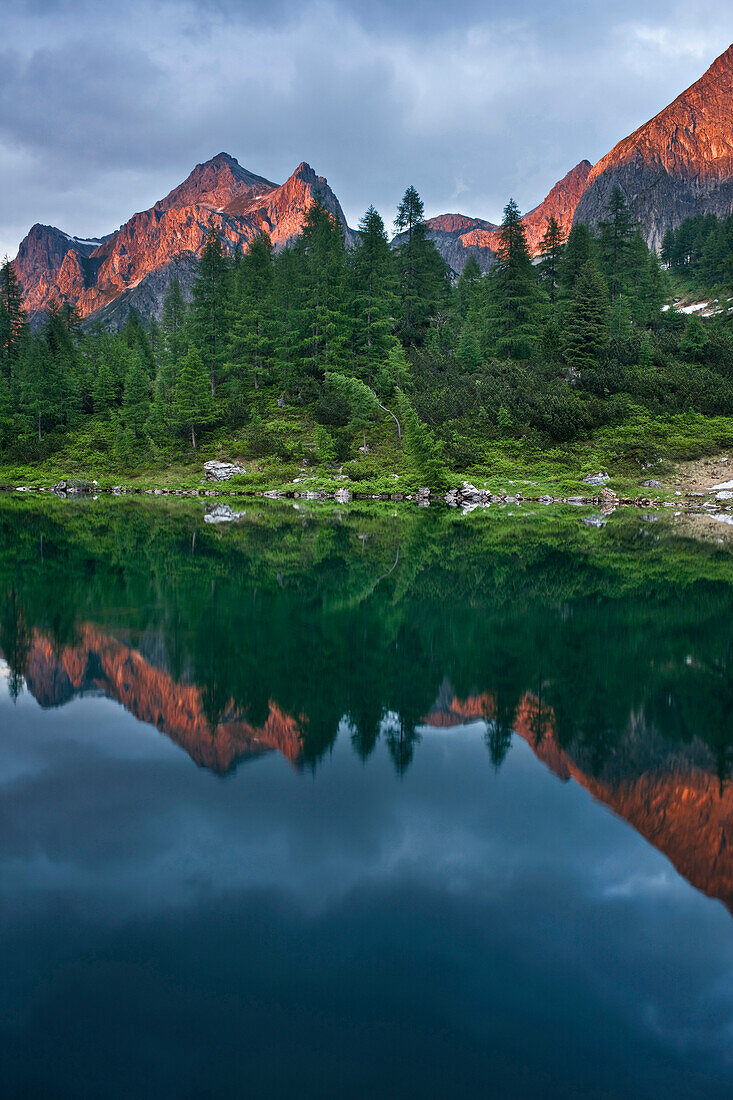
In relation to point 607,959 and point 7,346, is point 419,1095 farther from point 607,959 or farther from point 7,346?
point 7,346

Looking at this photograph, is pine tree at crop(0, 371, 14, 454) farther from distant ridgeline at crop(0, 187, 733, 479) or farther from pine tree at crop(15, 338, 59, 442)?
pine tree at crop(15, 338, 59, 442)

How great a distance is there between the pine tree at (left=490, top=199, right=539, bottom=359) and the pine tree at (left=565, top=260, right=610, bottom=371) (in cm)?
529

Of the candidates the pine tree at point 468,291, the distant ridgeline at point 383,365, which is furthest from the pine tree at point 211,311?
the pine tree at point 468,291

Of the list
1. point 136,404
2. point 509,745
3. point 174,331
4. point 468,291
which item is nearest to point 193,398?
point 136,404

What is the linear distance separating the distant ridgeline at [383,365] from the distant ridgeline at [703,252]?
36.9 meters

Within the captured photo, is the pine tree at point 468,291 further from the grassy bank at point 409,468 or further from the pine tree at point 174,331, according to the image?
the pine tree at point 174,331

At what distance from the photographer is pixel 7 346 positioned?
81000 millimetres

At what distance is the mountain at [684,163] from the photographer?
590 feet

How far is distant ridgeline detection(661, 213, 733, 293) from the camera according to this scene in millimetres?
103000

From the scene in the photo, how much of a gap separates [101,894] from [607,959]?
4061mm

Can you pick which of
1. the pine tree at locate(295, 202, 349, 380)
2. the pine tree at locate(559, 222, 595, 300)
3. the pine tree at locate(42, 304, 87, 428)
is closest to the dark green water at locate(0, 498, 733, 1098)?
the pine tree at locate(295, 202, 349, 380)

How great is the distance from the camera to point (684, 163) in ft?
611

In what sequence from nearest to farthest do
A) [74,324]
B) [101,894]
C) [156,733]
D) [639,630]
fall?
[101,894], [156,733], [639,630], [74,324]

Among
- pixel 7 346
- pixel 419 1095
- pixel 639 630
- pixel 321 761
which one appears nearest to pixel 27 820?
pixel 321 761
